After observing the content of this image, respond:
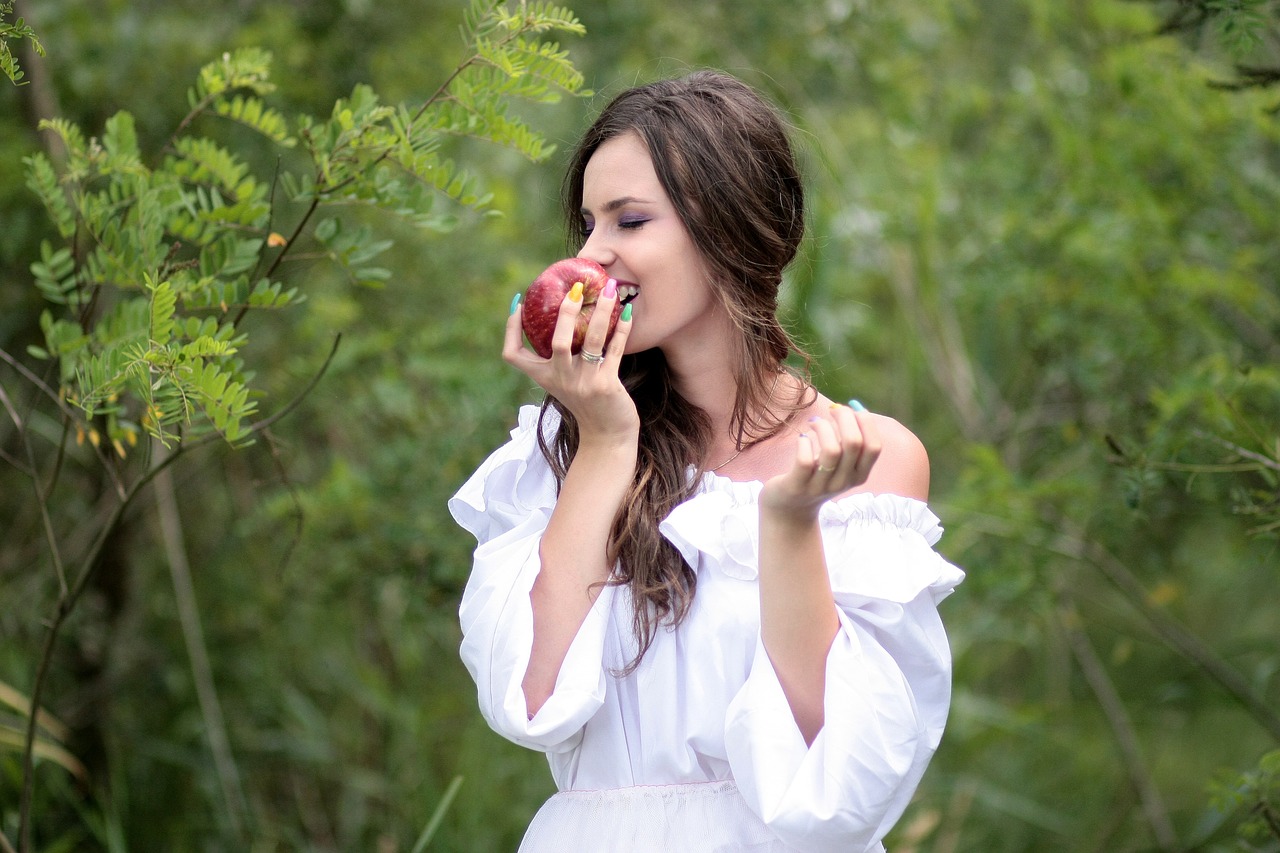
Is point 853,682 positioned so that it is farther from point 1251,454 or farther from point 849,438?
point 1251,454

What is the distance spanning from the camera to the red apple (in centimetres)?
161

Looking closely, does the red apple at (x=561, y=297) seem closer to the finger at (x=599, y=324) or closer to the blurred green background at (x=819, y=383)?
the finger at (x=599, y=324)

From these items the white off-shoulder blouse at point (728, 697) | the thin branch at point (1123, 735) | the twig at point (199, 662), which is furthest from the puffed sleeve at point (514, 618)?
the thin branch at point (1123, 735)

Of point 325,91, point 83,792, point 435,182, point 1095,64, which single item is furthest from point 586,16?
point 83,792

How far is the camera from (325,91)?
3461 mm

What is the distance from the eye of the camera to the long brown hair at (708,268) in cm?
165

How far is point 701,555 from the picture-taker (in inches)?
64.1

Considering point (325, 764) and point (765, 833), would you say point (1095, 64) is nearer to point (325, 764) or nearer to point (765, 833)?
point (765, 833)

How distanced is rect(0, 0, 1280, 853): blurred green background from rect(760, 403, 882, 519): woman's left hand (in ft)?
4.56

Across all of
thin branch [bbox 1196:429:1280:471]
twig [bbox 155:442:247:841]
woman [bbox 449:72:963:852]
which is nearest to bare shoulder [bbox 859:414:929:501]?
woman [bbox 449:72:963:852]

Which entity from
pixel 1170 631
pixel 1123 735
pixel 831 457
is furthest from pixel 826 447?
pixel 1123 735

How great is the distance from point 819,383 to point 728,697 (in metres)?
1.15

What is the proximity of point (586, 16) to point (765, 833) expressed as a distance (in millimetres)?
2880

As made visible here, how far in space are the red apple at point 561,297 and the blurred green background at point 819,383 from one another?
112 centimetres
